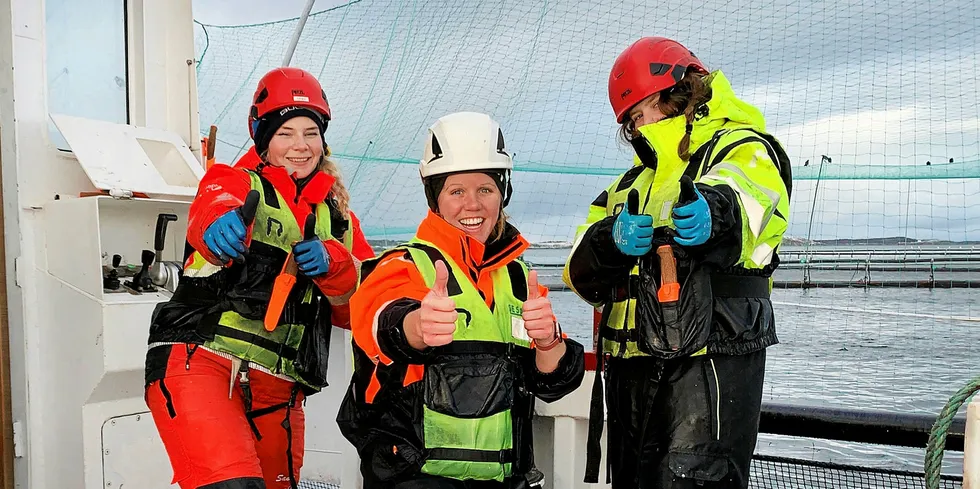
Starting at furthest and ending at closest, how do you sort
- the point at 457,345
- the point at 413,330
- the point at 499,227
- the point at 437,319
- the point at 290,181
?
the point at 290,181, the point at 499,227, the point at 457,345, the point at 413,330, the point at 437,319

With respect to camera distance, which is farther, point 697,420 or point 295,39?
point 295,39

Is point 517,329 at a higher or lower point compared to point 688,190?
lower

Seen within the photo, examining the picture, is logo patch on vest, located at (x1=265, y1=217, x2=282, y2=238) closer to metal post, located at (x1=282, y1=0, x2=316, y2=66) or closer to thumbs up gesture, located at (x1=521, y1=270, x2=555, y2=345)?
thumbs up gesture, located at (x1=521, y1=270, x2=555, y2=345)

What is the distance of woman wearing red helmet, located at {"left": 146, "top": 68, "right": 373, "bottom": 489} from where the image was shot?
7.57 ft

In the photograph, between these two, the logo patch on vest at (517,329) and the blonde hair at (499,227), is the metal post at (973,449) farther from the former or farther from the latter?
the blonde hair at (499,227)

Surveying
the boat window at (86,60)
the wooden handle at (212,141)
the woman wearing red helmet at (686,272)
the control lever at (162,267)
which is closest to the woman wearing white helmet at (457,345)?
the woman wearing red helmet at (686,272)

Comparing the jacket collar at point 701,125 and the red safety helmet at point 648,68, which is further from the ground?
the red safety helmet at point 648,68

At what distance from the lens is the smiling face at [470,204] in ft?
6.94

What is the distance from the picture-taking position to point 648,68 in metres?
2.23

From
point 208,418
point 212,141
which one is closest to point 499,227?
point 208,418

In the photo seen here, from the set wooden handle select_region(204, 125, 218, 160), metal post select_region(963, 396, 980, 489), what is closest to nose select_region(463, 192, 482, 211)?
metal post select_region(963, 396, 980, 489)

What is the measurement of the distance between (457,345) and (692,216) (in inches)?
24.9

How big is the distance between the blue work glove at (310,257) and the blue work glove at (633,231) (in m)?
0.92

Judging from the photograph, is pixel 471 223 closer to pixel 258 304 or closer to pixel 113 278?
pixel 258 304
